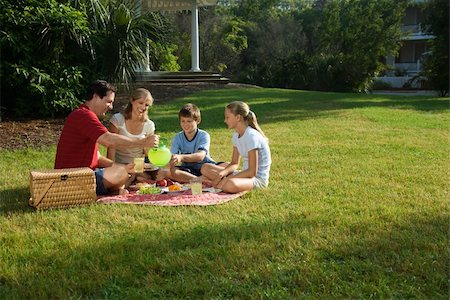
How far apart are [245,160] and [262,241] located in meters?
2.05

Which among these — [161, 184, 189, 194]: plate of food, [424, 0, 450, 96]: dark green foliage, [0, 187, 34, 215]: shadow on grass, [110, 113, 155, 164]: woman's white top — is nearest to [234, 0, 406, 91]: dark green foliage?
[424, 0, 450, 96]: dark green foliage

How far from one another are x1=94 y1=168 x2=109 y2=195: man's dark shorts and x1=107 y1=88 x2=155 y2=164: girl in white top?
0.72 metres

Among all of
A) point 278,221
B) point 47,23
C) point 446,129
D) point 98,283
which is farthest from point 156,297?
point 446,129

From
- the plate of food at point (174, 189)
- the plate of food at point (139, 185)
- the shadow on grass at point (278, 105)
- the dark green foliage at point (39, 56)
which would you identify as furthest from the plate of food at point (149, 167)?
the dark green foliage at point (39, 56)

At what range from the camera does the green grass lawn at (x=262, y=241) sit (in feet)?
9.71

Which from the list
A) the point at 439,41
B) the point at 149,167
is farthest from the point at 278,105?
the point at 439,41

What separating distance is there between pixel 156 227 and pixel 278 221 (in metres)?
0.97

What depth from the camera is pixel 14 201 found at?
194 inches

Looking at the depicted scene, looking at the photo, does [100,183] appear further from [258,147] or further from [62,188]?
[258,147]

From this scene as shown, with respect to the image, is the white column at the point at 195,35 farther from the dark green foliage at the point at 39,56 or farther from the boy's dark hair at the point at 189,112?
the boy's dark hair at the point at 189,112

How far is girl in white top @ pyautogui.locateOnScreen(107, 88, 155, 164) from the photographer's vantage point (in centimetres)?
570

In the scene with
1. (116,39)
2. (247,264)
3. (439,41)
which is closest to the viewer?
(247,264)

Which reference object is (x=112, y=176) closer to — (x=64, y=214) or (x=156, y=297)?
(x=64, y=214)

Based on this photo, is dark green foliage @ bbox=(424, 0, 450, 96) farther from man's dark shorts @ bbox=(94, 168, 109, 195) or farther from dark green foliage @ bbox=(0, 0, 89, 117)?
man's dark shorts @ bbox=(94, 168, 109, 195)
